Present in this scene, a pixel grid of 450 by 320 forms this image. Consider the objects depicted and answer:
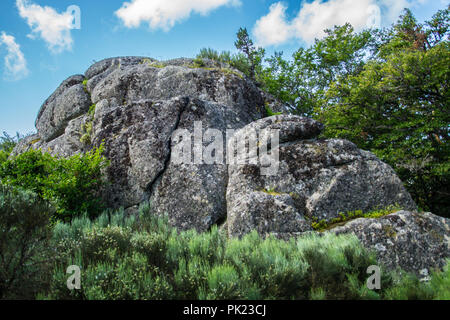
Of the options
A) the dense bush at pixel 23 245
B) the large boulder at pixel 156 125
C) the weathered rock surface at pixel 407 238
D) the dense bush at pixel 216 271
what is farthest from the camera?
the large boulder at pixel 156 125

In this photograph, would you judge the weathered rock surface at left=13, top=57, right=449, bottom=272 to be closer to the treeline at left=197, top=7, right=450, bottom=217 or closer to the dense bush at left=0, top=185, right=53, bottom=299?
the dense bush at left=0, top=185, right=53, bottom=299

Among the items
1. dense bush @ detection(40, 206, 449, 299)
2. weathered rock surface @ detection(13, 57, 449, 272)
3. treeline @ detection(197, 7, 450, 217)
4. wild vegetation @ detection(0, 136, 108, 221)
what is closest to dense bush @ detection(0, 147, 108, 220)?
wild vegetation @ detection(0, 136, 108, 221)

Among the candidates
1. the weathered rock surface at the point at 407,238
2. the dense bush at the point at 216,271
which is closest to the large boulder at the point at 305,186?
the weathered rock surface at the point at 407,238

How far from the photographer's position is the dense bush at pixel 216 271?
342cm

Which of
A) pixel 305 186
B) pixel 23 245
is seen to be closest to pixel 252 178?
pixel 305 186

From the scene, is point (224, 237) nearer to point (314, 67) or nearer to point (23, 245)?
point (23, 245)

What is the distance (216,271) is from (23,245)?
2.74 metres

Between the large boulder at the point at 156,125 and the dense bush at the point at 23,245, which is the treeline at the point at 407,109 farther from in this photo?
the dense bush at the point at 23,245

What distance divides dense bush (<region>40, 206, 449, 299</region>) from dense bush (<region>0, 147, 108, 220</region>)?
3622 millimetres

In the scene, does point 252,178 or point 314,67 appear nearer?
point 252,178

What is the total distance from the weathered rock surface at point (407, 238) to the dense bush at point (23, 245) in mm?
5463

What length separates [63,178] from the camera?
7848 millimetres

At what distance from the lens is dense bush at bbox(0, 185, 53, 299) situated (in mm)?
3561
